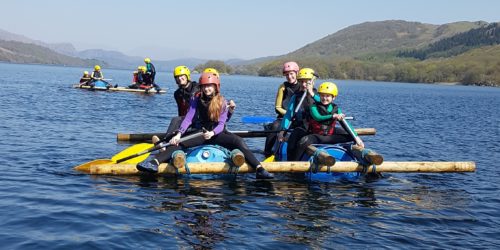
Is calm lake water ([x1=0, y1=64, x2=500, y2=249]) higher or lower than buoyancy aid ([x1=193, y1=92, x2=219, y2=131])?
lower

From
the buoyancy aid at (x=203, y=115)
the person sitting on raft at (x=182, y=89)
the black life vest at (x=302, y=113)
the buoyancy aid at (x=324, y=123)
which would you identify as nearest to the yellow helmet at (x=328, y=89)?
the buoyancy aid at (x=324, y=123)

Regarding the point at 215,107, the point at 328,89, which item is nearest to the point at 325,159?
the point at 328,89

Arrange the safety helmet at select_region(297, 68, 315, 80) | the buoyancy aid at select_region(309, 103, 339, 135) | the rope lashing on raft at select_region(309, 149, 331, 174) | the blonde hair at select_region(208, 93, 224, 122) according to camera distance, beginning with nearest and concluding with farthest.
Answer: the blonde hair at select_region(208, 93, 224, 122) → the rope lashing on raft at select_region(309, 149, 331, 174) → the buoyancy aid at select_region(309, 103, 339, 135) → the safety helmet at select_region(297, 68, 315, 80)

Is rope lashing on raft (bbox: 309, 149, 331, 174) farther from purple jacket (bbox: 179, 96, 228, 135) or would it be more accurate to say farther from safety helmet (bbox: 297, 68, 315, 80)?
safety helmet (bbox: 297, 68, 315, 80)

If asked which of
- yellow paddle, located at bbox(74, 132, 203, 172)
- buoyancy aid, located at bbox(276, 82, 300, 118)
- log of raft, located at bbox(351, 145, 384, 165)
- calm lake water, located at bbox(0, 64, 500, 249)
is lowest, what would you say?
calm lake water, located at bbox(0, 64, 500, 249)

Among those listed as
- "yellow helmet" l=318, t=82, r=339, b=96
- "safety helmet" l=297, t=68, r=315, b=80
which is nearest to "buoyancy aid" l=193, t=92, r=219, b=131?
"yellow helmet" l=318, t=82, r=339, b=96

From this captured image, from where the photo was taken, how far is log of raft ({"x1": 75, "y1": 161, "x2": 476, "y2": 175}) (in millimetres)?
12062

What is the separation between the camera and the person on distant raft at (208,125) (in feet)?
39.7

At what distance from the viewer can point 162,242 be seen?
8297 mm

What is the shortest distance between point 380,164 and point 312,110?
2181mm

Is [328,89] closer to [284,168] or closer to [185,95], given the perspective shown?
[284,168]

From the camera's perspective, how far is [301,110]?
47.3ft

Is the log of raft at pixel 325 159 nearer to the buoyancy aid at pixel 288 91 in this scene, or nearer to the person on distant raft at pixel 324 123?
the person on distant raft at pixel 324 123

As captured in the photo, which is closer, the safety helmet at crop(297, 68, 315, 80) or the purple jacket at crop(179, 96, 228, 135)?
the purple jacket at crop(179, 96, 228, 135)
